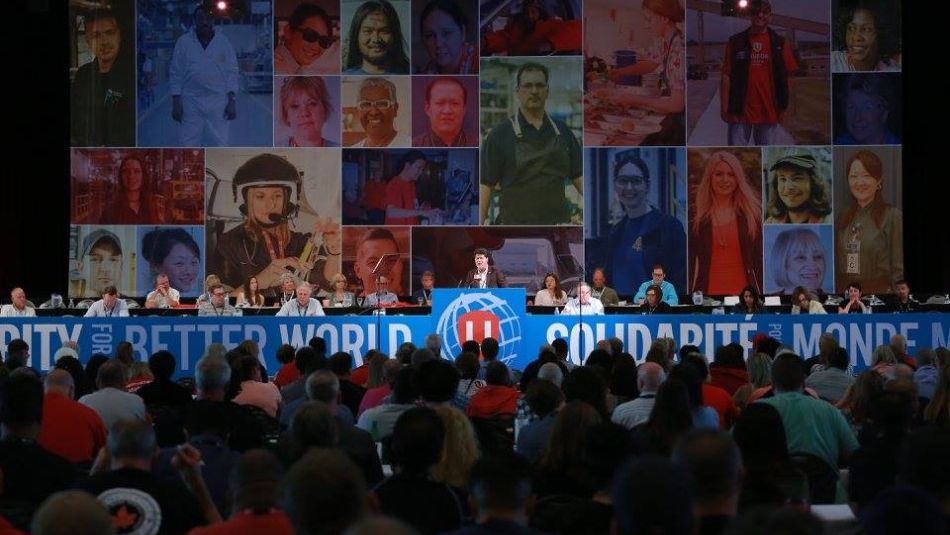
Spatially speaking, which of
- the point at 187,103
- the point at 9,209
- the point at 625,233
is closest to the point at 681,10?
the point at 625,233

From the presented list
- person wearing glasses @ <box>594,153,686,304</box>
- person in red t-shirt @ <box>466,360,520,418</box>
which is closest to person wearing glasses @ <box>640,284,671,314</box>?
person wearing glasses @ <box>594,153,686,304</box>

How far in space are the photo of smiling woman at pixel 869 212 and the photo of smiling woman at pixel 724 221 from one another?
4.51 feet

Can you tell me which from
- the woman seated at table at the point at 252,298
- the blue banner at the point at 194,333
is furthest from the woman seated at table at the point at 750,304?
the woman seated at table at the point at 252,298

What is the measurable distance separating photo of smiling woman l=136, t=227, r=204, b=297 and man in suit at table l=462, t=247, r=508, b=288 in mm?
4516

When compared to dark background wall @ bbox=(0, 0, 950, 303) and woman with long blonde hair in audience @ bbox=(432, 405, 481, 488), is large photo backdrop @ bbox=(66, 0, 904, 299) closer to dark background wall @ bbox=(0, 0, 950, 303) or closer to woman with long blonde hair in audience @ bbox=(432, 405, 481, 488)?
dark background wall @ bbox=(0, 0, 950, 303)

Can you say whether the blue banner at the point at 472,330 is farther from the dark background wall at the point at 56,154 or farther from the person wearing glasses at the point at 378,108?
the person wearing glasses at the point at 378,108

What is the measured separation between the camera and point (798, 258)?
2452cm

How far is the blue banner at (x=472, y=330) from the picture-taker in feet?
56.3

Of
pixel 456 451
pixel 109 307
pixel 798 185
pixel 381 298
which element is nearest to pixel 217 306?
pixel 109 307

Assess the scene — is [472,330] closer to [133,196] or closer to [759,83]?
[133,196]

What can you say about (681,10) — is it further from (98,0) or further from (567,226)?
(98,0)

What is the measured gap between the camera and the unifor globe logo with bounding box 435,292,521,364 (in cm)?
1727

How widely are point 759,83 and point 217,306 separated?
1042cm

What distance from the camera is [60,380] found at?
809 cm
